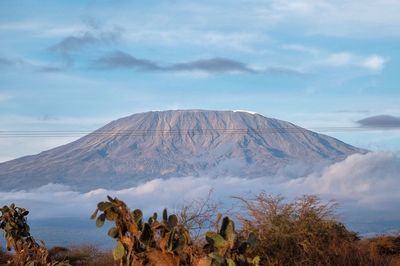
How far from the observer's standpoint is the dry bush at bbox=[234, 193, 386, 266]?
73.7 ft

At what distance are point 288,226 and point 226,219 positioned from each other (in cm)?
1000

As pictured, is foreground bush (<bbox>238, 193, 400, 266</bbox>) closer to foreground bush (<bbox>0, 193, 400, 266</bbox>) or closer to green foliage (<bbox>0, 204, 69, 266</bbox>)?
foreground bush (<bbox>0, 193, 400, 266</bbox>)

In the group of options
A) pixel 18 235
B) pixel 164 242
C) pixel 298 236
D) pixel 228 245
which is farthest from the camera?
pixel 18 235

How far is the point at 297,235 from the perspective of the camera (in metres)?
23.4

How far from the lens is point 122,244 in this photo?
14891 mm

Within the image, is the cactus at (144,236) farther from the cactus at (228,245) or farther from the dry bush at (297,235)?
the dry bush at (297,235)

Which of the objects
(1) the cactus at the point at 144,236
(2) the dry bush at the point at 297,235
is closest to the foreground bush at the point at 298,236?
(2) the dry bush at the point at 297,235

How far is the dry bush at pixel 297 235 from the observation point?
22453mm

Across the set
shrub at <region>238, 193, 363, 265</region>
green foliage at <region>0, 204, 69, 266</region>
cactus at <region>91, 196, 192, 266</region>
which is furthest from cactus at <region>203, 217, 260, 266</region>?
green foliage at <region>0, 204, 69, 266</region>

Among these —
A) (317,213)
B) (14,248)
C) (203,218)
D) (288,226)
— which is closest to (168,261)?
(203,218)

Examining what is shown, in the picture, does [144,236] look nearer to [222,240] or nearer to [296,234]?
[222,240]

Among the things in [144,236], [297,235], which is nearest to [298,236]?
[297,235]

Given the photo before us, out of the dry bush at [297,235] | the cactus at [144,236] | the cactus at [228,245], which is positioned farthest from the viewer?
the dry bush at [297,235]

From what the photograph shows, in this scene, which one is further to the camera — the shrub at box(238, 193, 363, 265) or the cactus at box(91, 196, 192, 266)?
the shrub at box(238, 193, 363, 265)
